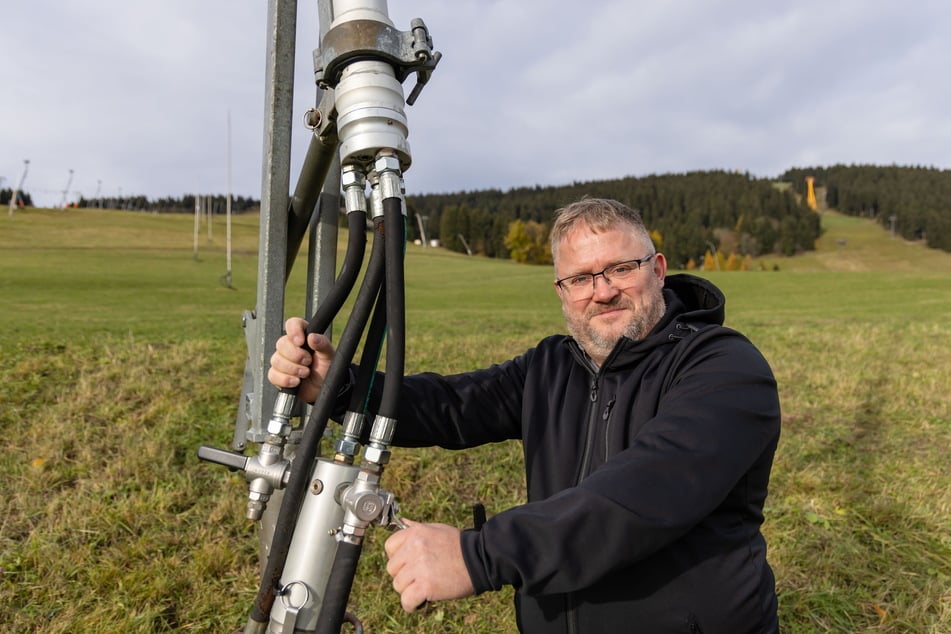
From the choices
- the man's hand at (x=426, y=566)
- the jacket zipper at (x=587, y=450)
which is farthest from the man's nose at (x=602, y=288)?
the man's hand at (x=426, y=566)

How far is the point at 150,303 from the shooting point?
87.1 feet

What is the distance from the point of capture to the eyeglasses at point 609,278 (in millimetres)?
2551

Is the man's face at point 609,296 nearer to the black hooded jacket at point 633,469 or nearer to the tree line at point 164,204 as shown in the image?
the black hooded jacket at point 633,469

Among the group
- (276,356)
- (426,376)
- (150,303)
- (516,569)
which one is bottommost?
(150,303)

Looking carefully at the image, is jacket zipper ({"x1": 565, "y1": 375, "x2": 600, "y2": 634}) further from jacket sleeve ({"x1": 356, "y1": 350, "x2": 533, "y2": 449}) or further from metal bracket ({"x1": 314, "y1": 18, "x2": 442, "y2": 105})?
metal bracket ({"x1": 314, "y1": 18, "x2": 442, "y2": 105})

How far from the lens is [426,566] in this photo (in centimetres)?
148

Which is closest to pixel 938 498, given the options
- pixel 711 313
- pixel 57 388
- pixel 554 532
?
pixel 711 313

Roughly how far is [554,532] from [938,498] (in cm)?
415

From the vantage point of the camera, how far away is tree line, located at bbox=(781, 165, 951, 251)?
120 meters

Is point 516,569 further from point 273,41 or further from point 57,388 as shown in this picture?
point 57,388

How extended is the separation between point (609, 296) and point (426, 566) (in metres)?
1.37

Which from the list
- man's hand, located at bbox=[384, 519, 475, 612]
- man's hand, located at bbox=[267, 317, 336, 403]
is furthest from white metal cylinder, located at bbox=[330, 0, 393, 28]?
man's hand, located at bbox=[384, 519, 475, 612]

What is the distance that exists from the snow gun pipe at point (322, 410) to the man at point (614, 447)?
0.78 feet

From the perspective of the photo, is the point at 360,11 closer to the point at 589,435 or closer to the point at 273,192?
the point at 273,192
